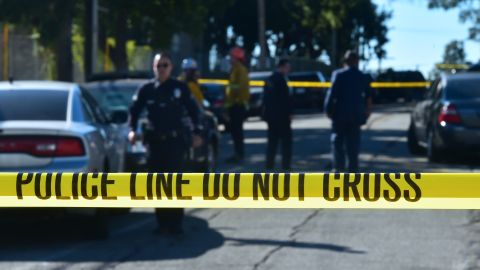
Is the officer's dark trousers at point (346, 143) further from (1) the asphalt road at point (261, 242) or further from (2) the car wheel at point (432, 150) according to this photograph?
(2) the car wheel at point (432, 150)

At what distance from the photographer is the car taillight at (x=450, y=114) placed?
19.3 meters

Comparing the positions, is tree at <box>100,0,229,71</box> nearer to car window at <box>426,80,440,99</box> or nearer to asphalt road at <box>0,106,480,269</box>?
car window at <box>426,80,440,99</box>

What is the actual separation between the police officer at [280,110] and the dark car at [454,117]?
2.77m

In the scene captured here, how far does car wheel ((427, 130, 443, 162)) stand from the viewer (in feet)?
65.0

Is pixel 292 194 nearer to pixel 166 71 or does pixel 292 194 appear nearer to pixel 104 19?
pixel 166 71

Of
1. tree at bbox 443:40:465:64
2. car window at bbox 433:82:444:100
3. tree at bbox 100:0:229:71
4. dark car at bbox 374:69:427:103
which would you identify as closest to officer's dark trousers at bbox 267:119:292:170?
car window at bbox 433:82:444:100

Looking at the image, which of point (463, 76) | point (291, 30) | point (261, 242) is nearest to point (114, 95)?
point (463, 76)

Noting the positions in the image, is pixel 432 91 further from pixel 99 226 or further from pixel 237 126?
pixel 99 226

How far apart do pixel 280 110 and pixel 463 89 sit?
3.35 metres

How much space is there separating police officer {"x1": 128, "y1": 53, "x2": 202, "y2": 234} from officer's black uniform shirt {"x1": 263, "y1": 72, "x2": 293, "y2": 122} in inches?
218

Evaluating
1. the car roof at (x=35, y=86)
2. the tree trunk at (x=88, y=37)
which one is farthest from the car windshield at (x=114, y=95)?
the tree trunk at (x=88, y=37)

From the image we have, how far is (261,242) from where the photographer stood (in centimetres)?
1132

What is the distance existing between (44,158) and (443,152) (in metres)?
9.79

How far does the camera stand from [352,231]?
39.3ft
